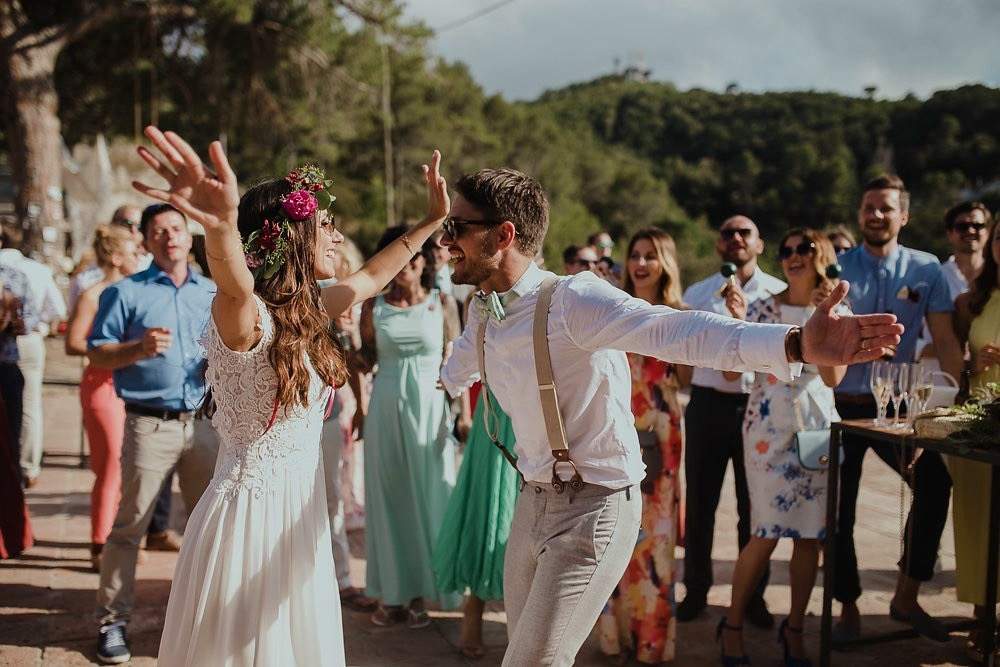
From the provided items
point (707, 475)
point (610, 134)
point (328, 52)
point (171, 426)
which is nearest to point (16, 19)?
point (328, 52)

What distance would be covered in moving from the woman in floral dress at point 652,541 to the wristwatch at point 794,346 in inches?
90.0

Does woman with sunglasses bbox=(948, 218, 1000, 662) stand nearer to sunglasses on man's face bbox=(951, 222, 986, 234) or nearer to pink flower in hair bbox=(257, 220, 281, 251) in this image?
sunglasses on man's face bbox=(951, 222, 986, 234)

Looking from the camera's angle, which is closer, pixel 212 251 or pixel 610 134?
pixel 212 251

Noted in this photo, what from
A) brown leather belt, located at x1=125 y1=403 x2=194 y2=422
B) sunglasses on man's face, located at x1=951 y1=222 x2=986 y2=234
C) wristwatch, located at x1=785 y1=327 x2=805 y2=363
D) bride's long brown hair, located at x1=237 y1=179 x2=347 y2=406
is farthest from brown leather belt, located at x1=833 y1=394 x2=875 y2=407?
brown leather belt, located at x1=125 y1=403 x2=194 y2=422

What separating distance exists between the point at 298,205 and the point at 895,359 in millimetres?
3825

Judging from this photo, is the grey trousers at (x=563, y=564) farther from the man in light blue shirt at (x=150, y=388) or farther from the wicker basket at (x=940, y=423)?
the man in light blue shirt at (x=150, y=388)

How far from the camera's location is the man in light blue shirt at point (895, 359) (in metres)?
4.61

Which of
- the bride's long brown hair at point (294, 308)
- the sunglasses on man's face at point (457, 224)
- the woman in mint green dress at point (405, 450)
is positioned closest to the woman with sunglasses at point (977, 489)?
the woman in mint green dress at point (405, 450)

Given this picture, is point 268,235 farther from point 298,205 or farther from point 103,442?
point 103,442

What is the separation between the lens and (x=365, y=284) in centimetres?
309

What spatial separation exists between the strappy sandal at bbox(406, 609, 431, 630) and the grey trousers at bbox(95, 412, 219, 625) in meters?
1.34

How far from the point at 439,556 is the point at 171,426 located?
156 cm

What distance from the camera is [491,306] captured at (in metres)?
2.70

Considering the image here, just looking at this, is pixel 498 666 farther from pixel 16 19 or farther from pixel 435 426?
pixel 16 19
